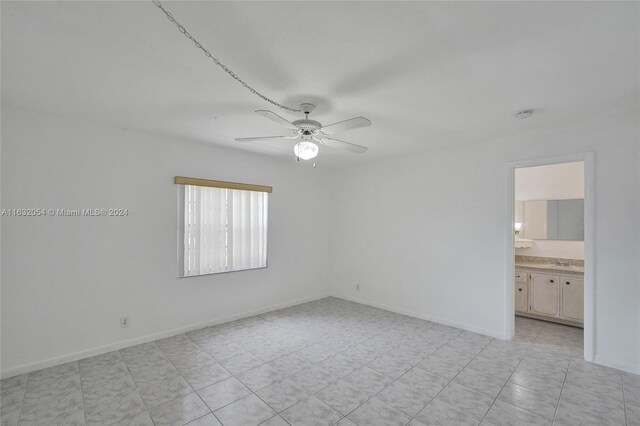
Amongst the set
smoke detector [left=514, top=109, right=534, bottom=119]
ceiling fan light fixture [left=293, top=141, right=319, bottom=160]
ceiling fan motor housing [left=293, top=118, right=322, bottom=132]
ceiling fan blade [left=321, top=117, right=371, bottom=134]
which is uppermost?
smoke detector [left=514, top=109, right=534, bottom=119]

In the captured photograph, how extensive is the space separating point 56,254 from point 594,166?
5491mm

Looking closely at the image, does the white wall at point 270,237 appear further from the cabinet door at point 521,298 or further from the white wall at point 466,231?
the cabinet door at point 521,298

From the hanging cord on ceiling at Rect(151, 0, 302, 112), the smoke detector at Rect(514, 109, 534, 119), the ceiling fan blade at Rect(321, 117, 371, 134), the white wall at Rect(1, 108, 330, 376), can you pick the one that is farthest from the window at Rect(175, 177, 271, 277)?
the smoke detector at Rect(514, 109, 534, 119)

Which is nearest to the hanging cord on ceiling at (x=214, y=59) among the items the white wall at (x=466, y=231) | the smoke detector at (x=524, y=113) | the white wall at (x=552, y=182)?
the smoke detector at (x=524, y=113)

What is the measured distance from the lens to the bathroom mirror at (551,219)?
14.6 ft

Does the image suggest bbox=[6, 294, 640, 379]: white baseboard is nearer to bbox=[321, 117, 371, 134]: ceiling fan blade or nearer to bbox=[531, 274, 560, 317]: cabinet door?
bbox=[531, 274, 560, 317]: cabinet door

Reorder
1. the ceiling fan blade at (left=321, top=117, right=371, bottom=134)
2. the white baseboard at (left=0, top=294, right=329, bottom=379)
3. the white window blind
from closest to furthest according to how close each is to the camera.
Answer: the ceiling fan blade at (left=321, top=117, right=371, bottom=134) < the white baseboard at (left=0, top=294, right=329, bottom=379) < the white window blind

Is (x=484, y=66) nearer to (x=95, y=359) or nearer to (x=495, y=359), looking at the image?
(x=495, y=359)

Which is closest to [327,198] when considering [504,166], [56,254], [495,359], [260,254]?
[260,254]

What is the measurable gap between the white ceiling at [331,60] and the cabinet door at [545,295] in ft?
7.76

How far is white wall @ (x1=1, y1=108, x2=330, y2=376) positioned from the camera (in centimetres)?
274

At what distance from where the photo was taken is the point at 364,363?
2.94m

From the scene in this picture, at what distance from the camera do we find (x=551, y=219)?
4.69 metres

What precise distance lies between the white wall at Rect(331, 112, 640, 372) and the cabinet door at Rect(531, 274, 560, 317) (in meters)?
1.13
